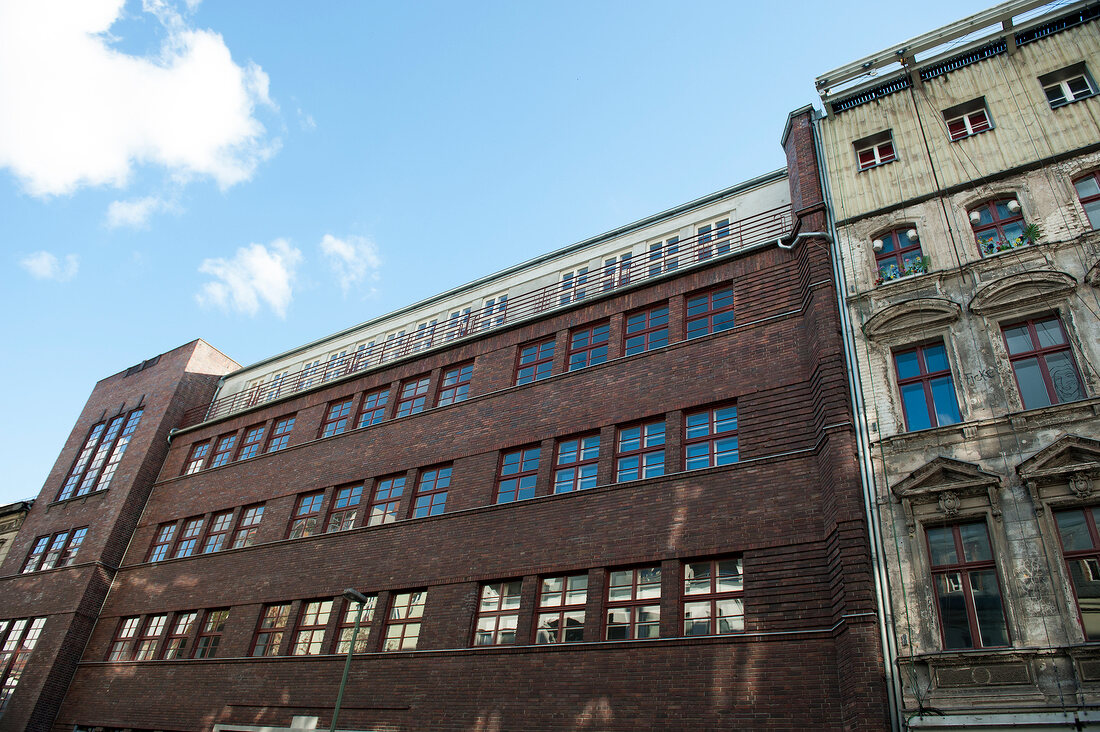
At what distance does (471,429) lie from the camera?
69.1 ft

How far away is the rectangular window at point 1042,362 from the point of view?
42.4 feet

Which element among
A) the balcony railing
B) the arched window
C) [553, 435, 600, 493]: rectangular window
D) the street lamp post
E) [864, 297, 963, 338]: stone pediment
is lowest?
the street lamp post

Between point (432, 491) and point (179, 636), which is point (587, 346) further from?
point (179, 636)

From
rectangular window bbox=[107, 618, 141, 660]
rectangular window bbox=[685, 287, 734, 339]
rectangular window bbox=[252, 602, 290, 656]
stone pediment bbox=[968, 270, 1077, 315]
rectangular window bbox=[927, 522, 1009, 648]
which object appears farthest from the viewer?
rectangular window bbox=[107, 618, 141, 660]

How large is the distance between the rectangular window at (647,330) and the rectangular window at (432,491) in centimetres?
610

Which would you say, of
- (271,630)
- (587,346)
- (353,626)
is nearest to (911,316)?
(587,346)

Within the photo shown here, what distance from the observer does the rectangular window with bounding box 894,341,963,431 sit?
45.4 feet

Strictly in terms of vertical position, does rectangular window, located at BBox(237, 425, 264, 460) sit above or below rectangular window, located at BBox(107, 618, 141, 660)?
above

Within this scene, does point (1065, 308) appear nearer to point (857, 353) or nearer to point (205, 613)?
point (857, 353)

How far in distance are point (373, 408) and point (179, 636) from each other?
9018mm

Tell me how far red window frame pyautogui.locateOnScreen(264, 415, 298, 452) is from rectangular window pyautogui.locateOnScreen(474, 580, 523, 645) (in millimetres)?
12378

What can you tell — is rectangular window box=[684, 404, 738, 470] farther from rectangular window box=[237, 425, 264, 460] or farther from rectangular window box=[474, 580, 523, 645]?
rectangular window box=[237, 425, 264, 460]

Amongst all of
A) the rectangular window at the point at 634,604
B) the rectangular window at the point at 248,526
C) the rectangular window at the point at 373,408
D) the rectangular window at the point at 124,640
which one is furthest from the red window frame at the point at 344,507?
the rectangular window at the point at 634,604

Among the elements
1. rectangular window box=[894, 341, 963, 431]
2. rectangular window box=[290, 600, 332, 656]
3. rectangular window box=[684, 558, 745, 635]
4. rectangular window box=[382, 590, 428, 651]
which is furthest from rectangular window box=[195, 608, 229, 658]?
rectangular window box=[894, 341, 963, 431]
